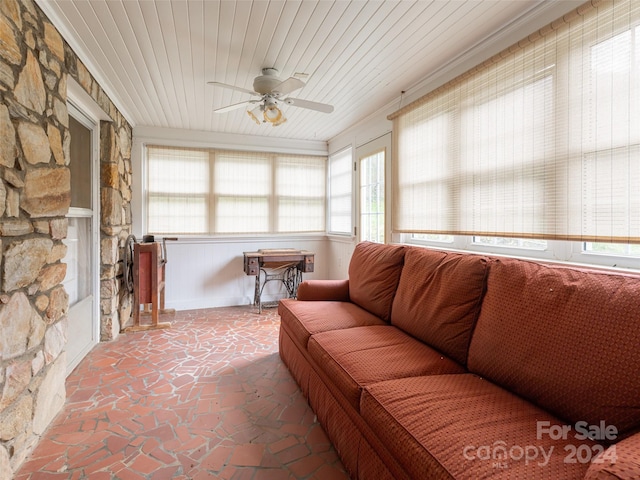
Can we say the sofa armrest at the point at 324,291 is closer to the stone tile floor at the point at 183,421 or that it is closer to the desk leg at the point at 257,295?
the stone tile floor at the point at 183,421

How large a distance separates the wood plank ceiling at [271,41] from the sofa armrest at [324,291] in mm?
1838

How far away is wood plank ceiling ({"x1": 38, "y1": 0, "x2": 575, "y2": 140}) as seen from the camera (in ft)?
6.30

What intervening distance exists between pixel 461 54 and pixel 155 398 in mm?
3325

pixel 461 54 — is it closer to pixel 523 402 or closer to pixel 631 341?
pixel 631 341

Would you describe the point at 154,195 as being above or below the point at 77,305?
above

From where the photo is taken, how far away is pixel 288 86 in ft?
7.88

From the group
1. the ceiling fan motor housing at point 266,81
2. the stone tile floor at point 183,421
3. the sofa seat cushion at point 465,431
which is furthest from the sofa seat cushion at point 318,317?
the ceiling fan motor housing at point 266,81

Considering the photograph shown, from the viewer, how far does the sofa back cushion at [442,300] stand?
1.71 meters

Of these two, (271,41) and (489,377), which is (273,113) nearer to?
(271,41)

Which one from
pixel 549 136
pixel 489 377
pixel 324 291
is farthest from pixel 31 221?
pixel 549 136

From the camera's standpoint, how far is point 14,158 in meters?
1.58

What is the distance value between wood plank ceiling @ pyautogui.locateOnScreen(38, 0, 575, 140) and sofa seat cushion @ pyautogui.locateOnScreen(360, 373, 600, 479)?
81.6 inches

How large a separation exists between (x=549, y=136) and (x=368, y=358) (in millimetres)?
1627

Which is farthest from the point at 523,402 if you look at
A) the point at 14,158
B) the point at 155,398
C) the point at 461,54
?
the point at 14,158
